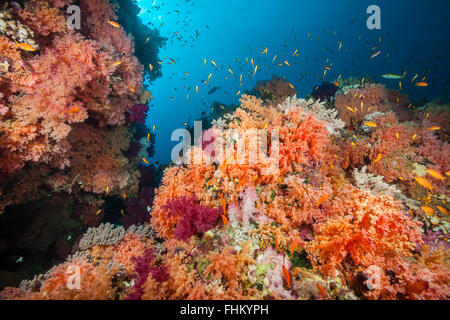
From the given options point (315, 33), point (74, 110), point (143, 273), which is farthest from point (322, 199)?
point (315, 33)

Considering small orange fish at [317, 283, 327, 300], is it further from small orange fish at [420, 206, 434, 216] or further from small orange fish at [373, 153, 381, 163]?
small orange fish at [373, 153, 381, 163]

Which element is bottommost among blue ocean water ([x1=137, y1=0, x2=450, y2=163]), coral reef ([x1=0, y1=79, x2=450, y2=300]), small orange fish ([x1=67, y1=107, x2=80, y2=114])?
coral reef ([x1=0, y1=79, x2=450, y2=300])

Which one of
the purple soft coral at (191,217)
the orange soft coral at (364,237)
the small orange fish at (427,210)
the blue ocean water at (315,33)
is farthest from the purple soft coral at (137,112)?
the blue ocean water at (315,33)

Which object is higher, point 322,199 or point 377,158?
point 377,158

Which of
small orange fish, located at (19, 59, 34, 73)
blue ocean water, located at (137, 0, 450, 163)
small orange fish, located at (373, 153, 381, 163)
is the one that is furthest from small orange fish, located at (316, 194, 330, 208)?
blue ocean water, located at (137, 0, 450, 163)

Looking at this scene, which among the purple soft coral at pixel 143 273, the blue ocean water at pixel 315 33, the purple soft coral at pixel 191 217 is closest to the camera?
the purple soft coral at pixel 143 273

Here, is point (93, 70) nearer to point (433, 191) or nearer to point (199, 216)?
point (199, 216)

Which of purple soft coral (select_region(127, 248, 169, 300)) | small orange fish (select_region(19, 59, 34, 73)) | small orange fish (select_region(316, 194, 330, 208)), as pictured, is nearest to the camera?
purple soft coral (select_region(127, 248, 169, 300))

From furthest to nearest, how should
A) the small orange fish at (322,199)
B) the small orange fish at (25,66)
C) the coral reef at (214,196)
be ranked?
the small orange fish at (25,66) < the small orange fish at (322,199) < the coral reef at (214,196)

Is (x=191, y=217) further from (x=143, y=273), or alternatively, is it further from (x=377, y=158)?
(x=377, y=158)

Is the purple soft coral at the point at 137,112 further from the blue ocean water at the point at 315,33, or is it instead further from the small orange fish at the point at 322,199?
the blue ocean water at the point at 315,33

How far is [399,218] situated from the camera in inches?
123

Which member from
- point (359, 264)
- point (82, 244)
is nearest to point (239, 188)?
point (359, 264)

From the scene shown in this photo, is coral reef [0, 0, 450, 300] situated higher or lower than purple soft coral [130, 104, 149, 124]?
lower
